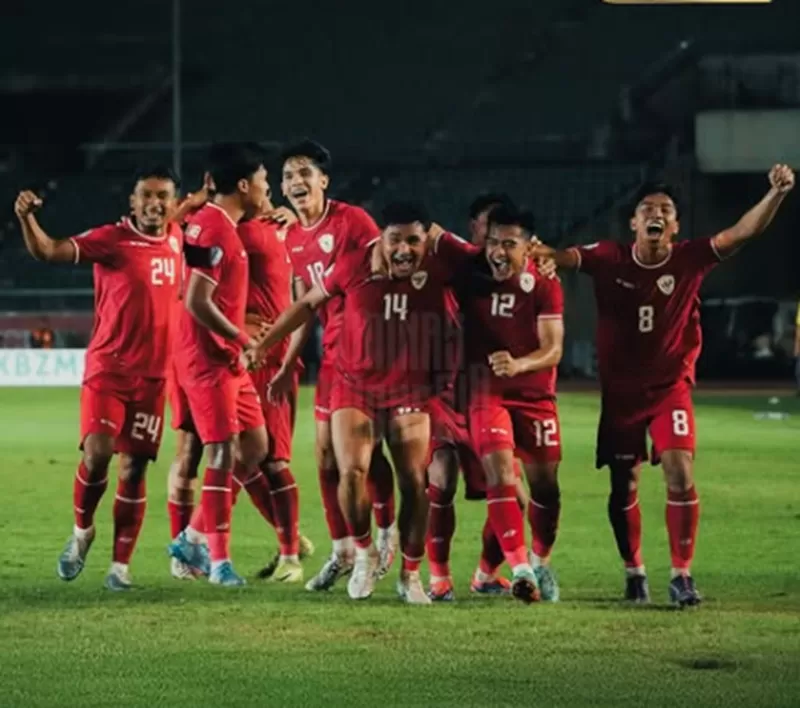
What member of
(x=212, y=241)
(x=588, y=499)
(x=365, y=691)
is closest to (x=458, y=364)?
(x=212, y=241)

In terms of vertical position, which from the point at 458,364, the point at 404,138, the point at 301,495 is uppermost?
the point at 404,138

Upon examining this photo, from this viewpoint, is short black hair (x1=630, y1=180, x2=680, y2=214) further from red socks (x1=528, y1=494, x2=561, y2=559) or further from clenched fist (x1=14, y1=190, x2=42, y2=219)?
clenched fist (x1=14, y1=190, x2=42, y2=219)

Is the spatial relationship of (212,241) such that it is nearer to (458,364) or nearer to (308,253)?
(308,253)

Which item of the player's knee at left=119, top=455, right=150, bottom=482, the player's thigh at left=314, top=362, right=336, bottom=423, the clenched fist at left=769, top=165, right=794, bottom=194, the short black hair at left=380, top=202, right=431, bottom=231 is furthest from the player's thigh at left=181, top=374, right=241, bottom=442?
the clenched fist at left=769, top=165, right=794, bottom=194

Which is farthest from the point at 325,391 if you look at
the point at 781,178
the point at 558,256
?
the point at 781,178

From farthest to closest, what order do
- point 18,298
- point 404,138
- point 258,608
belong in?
point 404,138, point 18,298, point 258,608

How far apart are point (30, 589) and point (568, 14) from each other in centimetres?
4265

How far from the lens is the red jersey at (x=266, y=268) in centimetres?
1162

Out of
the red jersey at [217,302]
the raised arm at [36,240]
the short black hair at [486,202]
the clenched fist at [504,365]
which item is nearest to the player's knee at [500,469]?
the clenched fist at [504,365]

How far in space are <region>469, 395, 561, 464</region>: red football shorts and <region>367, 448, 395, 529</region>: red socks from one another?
0.98m

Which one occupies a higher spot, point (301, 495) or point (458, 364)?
point (458, 364)

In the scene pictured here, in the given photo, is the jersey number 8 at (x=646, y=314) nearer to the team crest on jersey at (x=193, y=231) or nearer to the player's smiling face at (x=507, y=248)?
the player's smiling face at (x=507, y=248)

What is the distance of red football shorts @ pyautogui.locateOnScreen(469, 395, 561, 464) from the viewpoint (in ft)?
33.2

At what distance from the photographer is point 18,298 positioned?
41.7 meters
